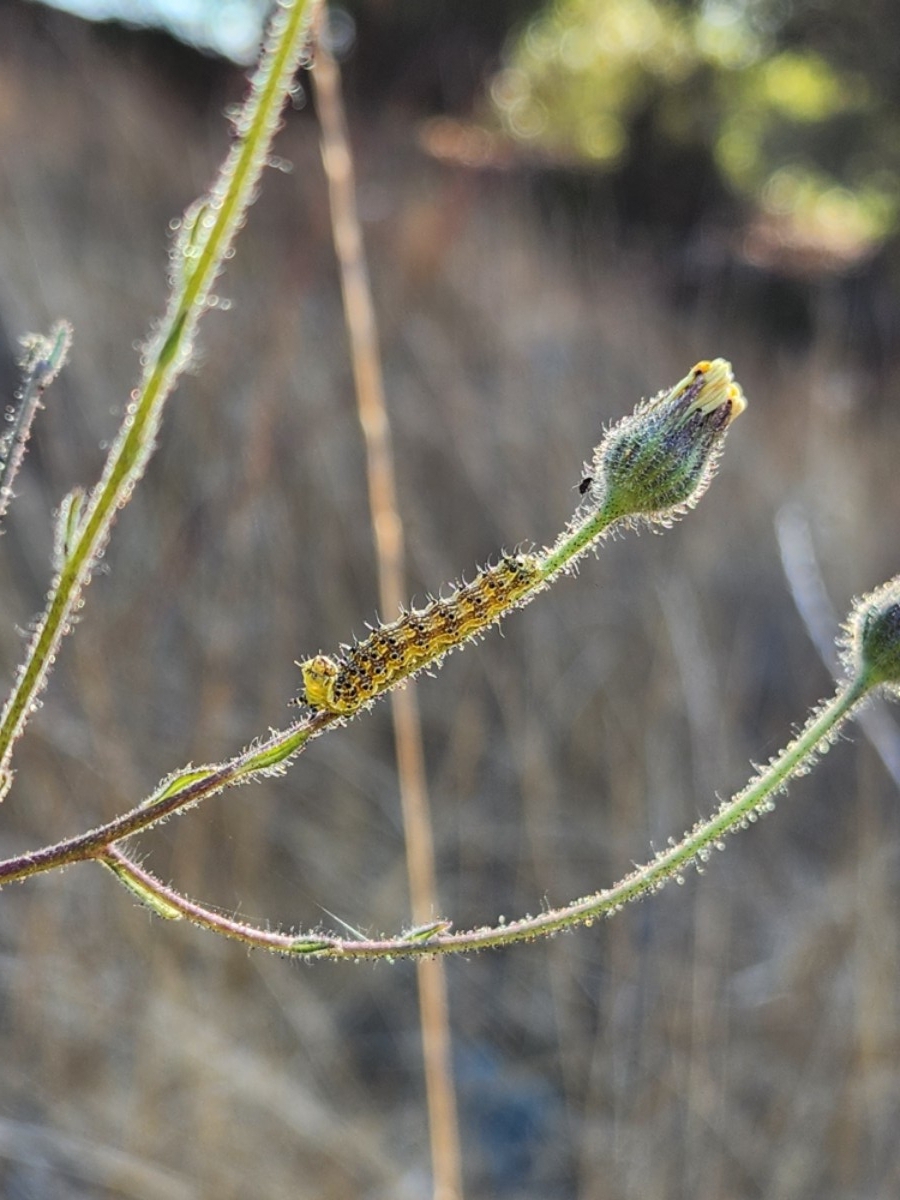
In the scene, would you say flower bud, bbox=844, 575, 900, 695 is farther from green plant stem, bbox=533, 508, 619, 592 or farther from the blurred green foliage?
the blurred green foliage

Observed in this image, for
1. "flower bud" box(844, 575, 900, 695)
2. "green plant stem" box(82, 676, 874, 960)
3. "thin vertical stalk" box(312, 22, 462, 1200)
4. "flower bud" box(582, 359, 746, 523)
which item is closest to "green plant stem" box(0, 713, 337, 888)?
"green plant stem" box(82, 676, 874, 960)

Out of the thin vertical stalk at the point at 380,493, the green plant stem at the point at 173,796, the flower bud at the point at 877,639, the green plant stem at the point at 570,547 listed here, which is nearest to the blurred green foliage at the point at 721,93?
the thin vertical stalk at the point at 380,493

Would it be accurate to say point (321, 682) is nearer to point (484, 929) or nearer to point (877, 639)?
point (484, 929)

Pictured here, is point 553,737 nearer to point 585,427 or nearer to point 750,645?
point 750,645

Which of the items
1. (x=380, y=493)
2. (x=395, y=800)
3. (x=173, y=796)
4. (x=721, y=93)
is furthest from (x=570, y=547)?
(x=721, y=93)

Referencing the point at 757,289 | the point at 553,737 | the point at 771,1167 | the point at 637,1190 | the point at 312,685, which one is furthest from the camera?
the point at 757,289

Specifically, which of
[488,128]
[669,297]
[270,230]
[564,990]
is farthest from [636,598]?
[488,128]
